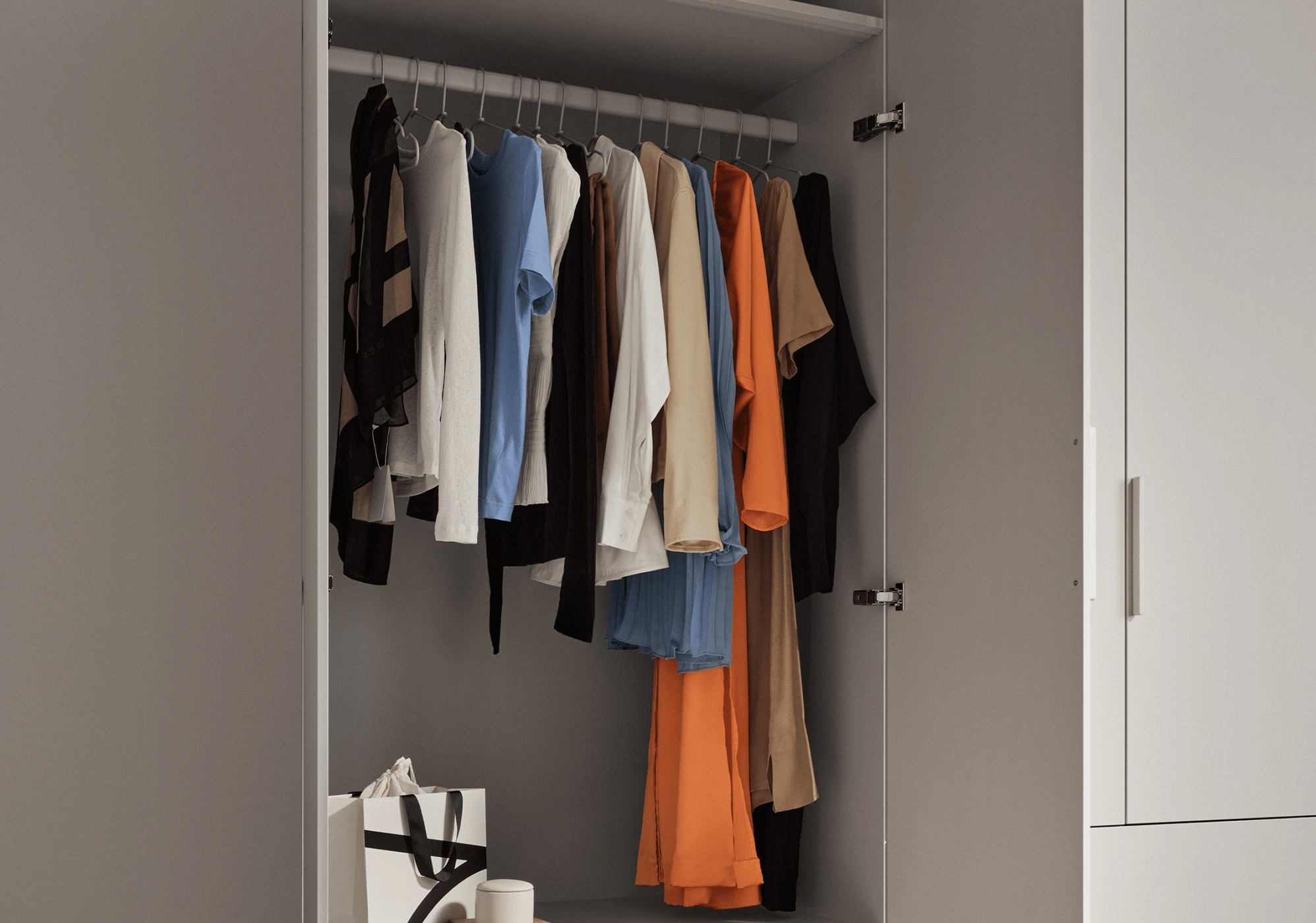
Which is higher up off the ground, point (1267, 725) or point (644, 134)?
point (644, 134)

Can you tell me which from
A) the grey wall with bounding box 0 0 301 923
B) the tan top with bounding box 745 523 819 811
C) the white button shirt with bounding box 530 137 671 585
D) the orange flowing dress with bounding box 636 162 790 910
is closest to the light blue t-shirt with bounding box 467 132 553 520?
the white button shirt with bounding box 530 137 671 585

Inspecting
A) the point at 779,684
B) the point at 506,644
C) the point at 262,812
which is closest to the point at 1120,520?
the point at 779,684

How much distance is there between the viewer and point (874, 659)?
1931 mm

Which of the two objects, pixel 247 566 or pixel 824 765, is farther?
pixel 824 765

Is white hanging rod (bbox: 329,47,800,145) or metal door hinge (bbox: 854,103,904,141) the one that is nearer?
white hanging rod (bbox: 329,47,800,145)

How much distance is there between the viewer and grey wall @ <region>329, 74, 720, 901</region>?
2094 millimetres

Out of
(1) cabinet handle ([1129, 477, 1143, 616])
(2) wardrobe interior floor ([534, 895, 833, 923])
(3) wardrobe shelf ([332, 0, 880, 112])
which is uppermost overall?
→ (3) wardrobe shelf ([332, 0, 880, 112])

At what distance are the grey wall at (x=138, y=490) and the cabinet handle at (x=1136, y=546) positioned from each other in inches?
53.4

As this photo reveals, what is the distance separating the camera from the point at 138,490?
1.77 feet

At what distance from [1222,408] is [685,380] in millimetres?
846

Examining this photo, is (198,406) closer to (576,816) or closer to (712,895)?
(712,895)

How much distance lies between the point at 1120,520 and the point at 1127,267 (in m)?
0.38

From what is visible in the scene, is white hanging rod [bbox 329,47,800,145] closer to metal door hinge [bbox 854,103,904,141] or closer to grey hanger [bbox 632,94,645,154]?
grey hanger [bbox 632,94,645,154]

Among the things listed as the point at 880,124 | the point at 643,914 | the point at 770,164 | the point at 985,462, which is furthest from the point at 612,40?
the point at 643,914
